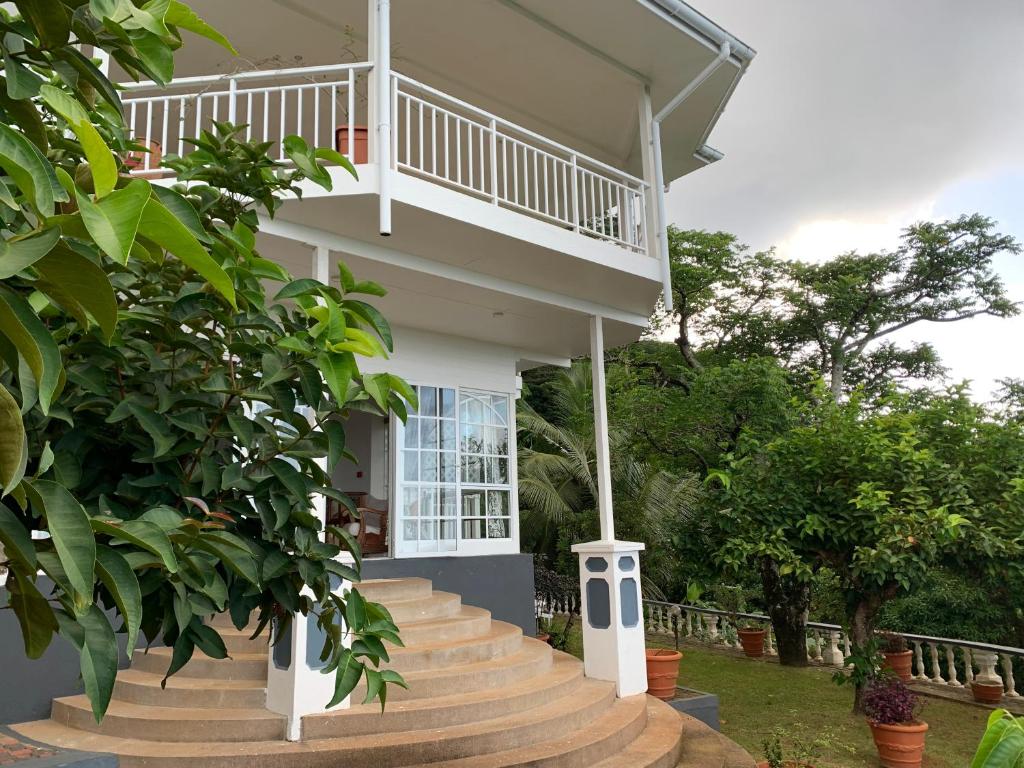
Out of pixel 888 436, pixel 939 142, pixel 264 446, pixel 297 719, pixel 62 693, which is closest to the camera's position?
pixel 264 446

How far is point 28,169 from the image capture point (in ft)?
2.29

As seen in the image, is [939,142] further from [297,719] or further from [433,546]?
[297,719]

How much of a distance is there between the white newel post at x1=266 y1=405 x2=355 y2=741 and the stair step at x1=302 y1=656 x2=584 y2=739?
8 cm

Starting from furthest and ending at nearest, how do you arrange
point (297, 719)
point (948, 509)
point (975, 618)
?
point (975, 618), point (948, 509), point (297, 719)

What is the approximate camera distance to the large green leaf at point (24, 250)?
0.61m

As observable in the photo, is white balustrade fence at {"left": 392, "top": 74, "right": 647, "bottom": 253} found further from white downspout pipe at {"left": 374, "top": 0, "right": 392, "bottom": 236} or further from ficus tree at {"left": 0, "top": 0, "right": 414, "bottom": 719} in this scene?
ficus tree at {"left": 0, "top": 0, "right": 414, "bottom": 719}

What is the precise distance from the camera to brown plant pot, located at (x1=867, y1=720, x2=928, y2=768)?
5.80 m

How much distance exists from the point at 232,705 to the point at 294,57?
220 inches

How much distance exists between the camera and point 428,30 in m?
6.63

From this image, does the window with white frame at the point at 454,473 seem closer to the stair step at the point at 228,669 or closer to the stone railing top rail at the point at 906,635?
the stair step at the point at 228,669

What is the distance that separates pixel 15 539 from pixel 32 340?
0.25m

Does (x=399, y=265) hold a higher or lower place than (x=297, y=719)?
higher

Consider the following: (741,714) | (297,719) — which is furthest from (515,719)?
(741,714)

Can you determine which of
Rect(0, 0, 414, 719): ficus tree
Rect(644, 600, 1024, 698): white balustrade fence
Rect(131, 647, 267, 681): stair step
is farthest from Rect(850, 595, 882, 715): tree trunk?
Rect(0, 0, 414, 719): ficus tree
